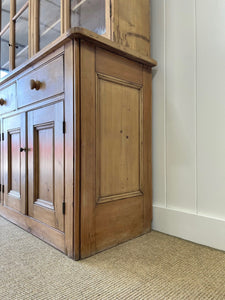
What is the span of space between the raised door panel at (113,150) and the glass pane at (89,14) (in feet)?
0.59

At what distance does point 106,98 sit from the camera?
119 cm

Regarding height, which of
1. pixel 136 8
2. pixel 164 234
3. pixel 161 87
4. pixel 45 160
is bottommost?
pixel 164 234

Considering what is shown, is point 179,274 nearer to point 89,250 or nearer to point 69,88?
point 89,250

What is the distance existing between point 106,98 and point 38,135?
47 centimetres

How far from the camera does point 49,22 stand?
137cm

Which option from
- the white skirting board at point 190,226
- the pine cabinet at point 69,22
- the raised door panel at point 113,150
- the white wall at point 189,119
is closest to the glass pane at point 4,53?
the pine cabinet at point 69,22

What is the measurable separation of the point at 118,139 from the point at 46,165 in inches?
17.1

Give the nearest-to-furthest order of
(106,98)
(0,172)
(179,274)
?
(179,274), (106,98), (0,172)

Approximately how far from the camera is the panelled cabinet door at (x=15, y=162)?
1446 millimetres

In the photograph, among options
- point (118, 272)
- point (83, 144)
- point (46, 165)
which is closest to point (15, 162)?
point (46, 165)

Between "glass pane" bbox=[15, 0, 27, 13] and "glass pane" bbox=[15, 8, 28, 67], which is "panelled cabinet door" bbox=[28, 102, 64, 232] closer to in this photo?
"glass pane" bbox=[15, 8, 28, 67]

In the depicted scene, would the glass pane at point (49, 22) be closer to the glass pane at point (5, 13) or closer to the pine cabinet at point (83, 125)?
the pine cabinet at point (83, 125)

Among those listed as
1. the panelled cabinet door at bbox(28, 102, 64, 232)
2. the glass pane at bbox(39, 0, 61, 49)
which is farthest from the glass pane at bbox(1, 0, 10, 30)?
the panelled cabinet door at bbox(28, 102, 64, 232)

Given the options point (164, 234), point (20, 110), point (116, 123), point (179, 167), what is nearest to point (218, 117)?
point (179, 167)
